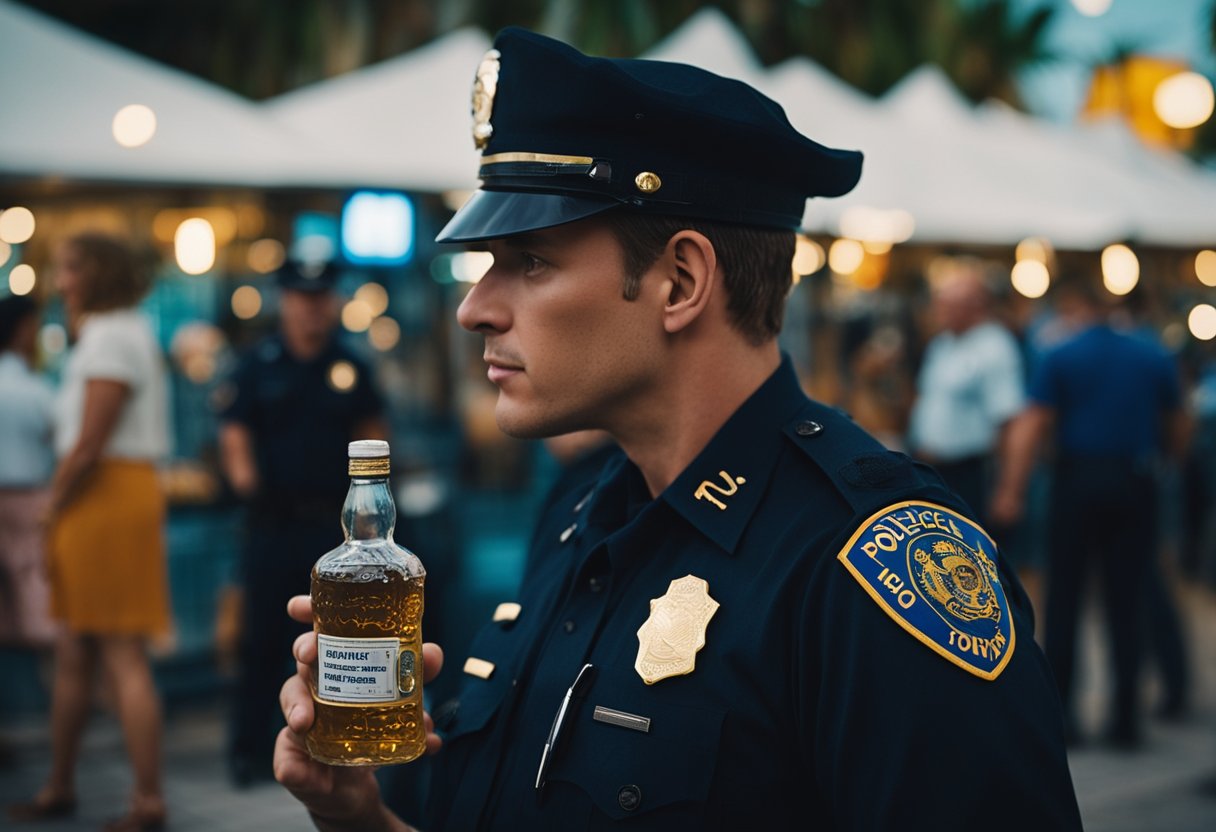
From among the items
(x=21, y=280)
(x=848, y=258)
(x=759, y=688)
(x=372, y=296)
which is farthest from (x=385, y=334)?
(x=759, y=688)

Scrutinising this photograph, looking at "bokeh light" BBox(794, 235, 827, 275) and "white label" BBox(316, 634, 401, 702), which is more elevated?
"bokeh light" BBox(794, 235, 827, 275)

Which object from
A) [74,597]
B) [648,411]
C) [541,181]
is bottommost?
[74,597]

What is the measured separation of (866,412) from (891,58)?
14280mm

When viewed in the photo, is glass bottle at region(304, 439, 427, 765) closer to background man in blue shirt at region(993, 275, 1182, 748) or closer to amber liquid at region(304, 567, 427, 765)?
amber liquid at region(304, 567, 427, 765)

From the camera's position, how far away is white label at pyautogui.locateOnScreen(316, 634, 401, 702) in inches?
65.7

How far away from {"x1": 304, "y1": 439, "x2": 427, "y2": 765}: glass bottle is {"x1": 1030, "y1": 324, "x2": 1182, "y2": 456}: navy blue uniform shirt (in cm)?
526

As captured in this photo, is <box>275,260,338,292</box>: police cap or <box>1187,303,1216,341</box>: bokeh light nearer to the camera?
<box>275,260,338,292</box>: police cap

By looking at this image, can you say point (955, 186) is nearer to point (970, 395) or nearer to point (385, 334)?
point (970, 395)

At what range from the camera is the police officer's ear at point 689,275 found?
1749 millimetres

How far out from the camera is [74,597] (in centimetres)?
511

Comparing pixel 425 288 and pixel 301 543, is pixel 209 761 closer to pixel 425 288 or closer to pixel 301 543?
pixel 301 543

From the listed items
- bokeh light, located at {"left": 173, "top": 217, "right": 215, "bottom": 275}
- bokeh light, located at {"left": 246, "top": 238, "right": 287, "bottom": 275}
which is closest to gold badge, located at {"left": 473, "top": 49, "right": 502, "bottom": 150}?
bokeh light, located at {"left": 173, "top": 217, "right": 215, "bottom": 275}

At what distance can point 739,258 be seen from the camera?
1793mm

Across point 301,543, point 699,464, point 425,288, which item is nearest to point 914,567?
point 699,464
